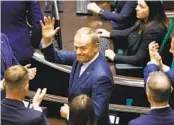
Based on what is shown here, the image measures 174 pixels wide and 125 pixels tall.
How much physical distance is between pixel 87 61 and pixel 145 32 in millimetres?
625

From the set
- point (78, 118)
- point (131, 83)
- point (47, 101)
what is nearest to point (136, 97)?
point (131, 83)

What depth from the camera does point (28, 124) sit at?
1.97m

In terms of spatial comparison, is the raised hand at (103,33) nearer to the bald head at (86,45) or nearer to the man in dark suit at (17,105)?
the bald head at (86,45)

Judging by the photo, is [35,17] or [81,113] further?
[35,17]

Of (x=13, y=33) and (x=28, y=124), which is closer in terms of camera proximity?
(x=28, y=124)

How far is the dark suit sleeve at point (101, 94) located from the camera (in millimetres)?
2160

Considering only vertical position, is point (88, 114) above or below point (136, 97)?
above

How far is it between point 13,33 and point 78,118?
110cm

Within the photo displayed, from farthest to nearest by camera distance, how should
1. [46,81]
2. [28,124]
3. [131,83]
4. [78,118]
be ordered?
1. [46,81]
2. [131,83]
3. [28,124]
4. [78,118]

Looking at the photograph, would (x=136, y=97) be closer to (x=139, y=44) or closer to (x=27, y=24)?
(x=139, y=44)

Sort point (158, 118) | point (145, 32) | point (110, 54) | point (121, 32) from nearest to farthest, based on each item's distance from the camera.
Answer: point (158, 118)
point (145, 32)
point (110, 54)
point (121, 32)

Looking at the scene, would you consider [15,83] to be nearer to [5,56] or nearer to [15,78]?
[15,78]

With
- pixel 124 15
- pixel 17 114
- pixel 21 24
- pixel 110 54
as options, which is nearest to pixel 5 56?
pixel 21 24

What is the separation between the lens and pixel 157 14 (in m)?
2.78
